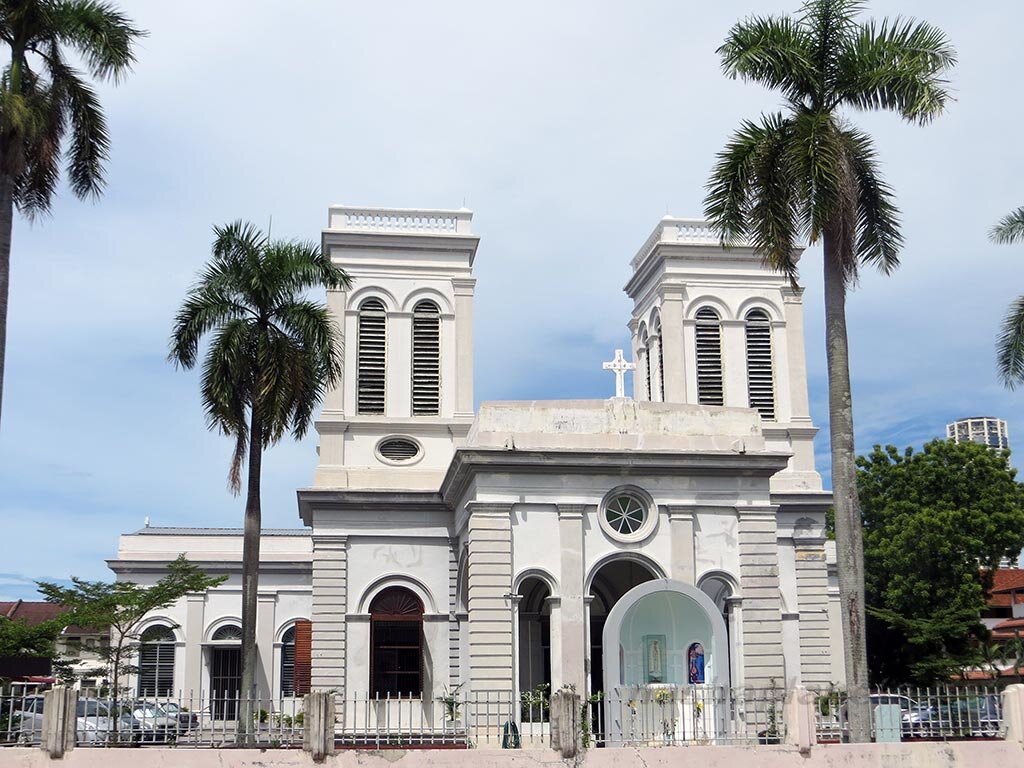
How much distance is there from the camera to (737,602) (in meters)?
29.8

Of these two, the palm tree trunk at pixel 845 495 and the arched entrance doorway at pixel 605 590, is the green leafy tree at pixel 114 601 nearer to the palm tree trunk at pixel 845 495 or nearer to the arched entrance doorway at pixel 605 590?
the arched entrance doorway at pixel 605 590

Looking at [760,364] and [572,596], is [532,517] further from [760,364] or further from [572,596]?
[760,364]

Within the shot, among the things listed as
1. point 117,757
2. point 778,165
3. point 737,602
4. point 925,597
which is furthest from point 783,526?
point 117,757

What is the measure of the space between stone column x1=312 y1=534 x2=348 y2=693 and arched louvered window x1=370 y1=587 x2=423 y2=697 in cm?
93

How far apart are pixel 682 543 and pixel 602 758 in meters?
11.9

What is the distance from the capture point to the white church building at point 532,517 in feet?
96.3

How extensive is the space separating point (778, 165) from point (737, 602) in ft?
36.4

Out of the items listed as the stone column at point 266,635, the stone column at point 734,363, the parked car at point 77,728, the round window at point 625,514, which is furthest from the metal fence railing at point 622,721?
the stone column at point 266,635

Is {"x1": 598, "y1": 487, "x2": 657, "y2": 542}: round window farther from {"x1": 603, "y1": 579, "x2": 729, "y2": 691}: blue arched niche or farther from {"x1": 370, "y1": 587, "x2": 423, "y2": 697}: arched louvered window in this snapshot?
{"x1": 370, "y1": 587, "x2": 423, "y2": 697}: arched louvered window

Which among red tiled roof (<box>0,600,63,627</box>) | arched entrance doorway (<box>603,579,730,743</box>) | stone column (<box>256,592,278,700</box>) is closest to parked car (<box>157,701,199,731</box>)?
arched entrance doorway (<box>603,579,730,743</box>)

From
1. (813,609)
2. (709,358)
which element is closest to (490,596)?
(813,609)

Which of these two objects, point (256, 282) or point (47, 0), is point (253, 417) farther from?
point (47, 0)

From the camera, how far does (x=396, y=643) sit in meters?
35.4

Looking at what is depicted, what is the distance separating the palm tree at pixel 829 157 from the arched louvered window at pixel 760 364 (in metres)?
15.1
